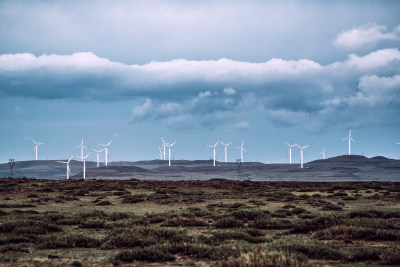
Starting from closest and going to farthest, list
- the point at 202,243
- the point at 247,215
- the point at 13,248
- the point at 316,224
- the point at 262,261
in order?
the point at 262,261
the point at 13,248
the point at 202,243
the point at 316,224
the point at 247,215

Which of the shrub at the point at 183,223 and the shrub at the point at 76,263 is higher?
the shrub at the point at 76,263

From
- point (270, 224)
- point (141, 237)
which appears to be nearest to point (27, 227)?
point (141, 237)

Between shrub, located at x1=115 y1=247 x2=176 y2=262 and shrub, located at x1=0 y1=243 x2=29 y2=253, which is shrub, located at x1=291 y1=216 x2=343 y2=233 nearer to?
shrub, located at x1=115 y1=247 x2=176 y2=262

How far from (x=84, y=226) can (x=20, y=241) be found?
507 cm

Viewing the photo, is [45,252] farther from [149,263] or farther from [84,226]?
[84,226]

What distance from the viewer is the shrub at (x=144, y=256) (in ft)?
42.4

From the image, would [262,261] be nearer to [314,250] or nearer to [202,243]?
[314,250]

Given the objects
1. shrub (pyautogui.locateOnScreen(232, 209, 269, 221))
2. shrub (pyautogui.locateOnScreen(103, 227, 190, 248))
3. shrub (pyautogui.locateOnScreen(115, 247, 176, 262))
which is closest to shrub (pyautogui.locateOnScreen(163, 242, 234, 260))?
shrub (pyautogui.locateOnScreen(115, 247, 176, 262))

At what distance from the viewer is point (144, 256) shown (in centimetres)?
1303

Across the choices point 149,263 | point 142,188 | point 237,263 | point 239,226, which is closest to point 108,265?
point 149,263

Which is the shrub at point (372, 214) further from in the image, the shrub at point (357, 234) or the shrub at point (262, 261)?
the shrub at point (262, 261)

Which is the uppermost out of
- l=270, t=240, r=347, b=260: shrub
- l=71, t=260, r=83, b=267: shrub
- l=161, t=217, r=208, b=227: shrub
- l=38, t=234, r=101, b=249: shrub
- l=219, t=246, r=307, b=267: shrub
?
l=219, t=246, r=307, b=267: shrub

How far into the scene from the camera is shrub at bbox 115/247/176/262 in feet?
42.4

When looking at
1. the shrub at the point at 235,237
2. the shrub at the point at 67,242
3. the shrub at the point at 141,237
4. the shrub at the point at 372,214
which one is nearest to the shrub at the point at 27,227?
the shrub at the point at 67,242
